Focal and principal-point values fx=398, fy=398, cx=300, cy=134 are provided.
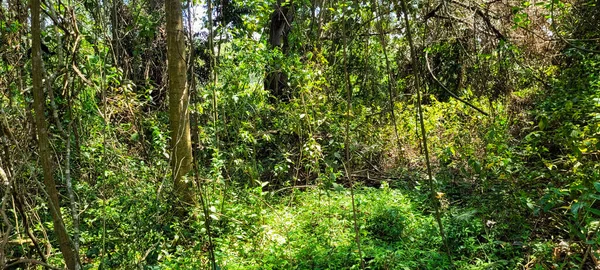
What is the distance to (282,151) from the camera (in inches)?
201

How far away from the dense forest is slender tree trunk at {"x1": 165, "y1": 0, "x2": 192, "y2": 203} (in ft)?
0.06

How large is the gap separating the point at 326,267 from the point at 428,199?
1.82 meters

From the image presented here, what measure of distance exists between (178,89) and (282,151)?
1918 millimetres

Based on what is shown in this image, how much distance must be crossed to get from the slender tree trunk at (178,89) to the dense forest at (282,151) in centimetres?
2

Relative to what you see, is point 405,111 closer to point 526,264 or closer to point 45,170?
point 526,264

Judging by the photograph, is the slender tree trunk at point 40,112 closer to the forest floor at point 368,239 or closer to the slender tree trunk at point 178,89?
the forest floor at point 368,239

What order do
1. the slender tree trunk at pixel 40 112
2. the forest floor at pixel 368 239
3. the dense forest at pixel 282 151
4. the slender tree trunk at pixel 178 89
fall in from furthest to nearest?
the slender tree trunk at pixel 178 89 < the forest floor at pixel 368 239 < the dense forest at pixel 282 151 < the slender tree trunk at pixel 40 112

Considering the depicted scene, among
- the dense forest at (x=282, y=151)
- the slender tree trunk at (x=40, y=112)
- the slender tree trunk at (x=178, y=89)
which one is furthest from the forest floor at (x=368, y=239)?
the slender tree trunk at (x=40, y=112)

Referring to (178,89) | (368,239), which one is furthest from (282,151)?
(368,239)

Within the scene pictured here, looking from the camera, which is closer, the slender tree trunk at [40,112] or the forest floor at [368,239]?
the slender tree trunk at [40,112]

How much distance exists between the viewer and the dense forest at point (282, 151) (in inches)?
87.3

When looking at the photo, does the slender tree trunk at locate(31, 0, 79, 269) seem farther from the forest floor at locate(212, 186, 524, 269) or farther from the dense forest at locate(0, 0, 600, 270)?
the forest floor at locate(212, 186, 524, 269)

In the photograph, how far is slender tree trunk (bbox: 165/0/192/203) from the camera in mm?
3350

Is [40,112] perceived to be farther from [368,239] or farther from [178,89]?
[368,239]
